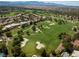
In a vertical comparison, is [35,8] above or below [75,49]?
above

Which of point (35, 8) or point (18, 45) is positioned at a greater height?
point (35, 8)

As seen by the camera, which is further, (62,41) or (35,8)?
(35,8)

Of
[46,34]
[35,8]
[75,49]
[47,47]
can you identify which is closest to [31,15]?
[35,8]

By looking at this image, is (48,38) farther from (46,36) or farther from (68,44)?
(68,44)

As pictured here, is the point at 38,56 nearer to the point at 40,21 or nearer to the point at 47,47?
the point at 47,47

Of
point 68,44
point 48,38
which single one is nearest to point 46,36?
point 48,38

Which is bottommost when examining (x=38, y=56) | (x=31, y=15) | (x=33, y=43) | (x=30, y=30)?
(x=38, y=56)

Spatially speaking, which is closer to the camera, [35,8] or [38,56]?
[38,56]

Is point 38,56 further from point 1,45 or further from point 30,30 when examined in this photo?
point 1,45

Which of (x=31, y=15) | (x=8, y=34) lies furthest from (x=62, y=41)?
(x=8, y=34)
